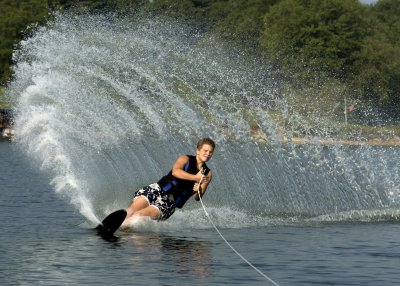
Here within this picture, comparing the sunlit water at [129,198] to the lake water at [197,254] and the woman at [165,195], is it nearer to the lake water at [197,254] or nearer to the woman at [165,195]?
the lake water at [197,254]

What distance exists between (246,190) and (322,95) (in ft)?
221

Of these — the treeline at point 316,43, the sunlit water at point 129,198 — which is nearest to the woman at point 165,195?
the sunlit water at point 129,198

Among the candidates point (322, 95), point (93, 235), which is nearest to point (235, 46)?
point (322, 95)

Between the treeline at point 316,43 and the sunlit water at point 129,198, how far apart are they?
69.2 metres

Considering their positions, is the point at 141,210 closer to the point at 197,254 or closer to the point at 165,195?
the point at 165,195

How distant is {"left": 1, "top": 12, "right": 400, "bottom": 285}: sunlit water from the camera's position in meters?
17.3

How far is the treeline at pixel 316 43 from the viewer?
105m

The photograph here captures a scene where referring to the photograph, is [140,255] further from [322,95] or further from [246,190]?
[322,95]

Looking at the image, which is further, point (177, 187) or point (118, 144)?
point (118, 144)

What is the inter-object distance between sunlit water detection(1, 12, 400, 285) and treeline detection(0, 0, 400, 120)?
227ft

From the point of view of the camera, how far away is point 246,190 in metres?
26.8

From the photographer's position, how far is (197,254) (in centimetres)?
1845

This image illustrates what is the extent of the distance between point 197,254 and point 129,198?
6150 mm

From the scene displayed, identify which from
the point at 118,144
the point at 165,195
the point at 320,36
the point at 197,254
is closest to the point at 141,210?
the point at 165,195
